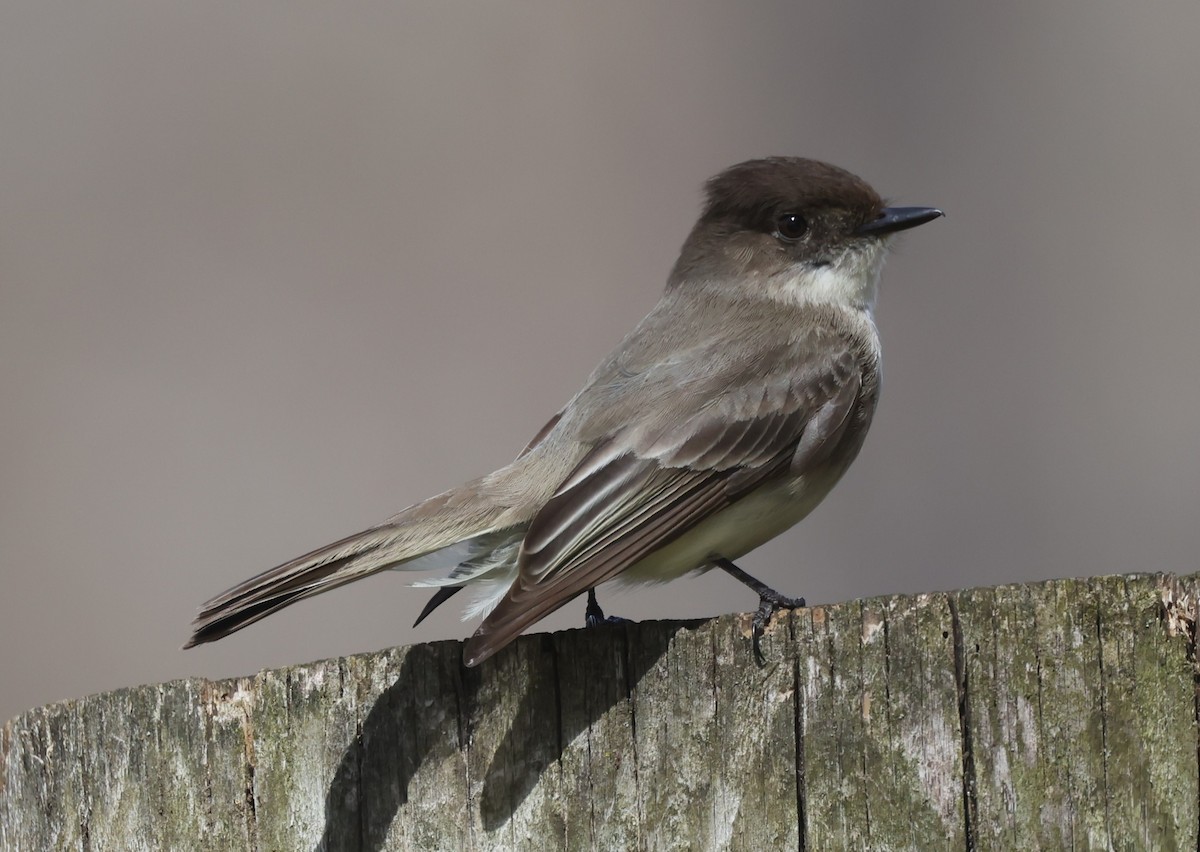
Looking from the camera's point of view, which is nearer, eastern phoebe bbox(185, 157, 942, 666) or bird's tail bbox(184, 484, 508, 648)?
bird's tail bbox(184, 484, 508, 648)

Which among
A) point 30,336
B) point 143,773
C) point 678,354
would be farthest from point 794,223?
point 30,336

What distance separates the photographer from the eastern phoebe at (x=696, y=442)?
4.46 metres

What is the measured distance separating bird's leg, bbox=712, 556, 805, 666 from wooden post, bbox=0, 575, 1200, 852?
3 centimetres

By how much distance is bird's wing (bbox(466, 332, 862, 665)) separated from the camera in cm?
446

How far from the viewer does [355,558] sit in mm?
4449

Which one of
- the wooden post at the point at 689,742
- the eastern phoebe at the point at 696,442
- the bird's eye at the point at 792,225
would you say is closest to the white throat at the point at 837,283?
the eastern phoebe at the point at 696,442

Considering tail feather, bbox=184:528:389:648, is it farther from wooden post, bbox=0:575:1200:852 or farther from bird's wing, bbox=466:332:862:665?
bird's wing, bbox=466:332:862:665

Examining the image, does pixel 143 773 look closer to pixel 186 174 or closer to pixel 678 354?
pixel 678 354

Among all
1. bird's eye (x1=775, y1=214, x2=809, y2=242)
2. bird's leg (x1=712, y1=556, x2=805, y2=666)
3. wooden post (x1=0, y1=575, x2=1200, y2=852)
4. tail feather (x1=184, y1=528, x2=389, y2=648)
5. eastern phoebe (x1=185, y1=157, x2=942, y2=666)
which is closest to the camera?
wooden post (x1=0, y1=575, x2=1200, y2=852)

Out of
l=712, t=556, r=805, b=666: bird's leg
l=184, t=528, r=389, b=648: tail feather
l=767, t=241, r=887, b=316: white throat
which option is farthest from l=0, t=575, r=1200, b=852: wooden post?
l=767, t=241, r=887, b=316: white throat

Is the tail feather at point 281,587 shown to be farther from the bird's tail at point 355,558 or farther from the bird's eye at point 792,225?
the bird's eye at point 792,225

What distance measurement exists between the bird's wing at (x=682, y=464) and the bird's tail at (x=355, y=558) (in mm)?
292

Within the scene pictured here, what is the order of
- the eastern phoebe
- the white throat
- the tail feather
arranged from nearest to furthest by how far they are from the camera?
the tail feather → the eastern phoebe → the white throat

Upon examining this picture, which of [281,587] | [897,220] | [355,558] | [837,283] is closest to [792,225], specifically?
[837,283]
